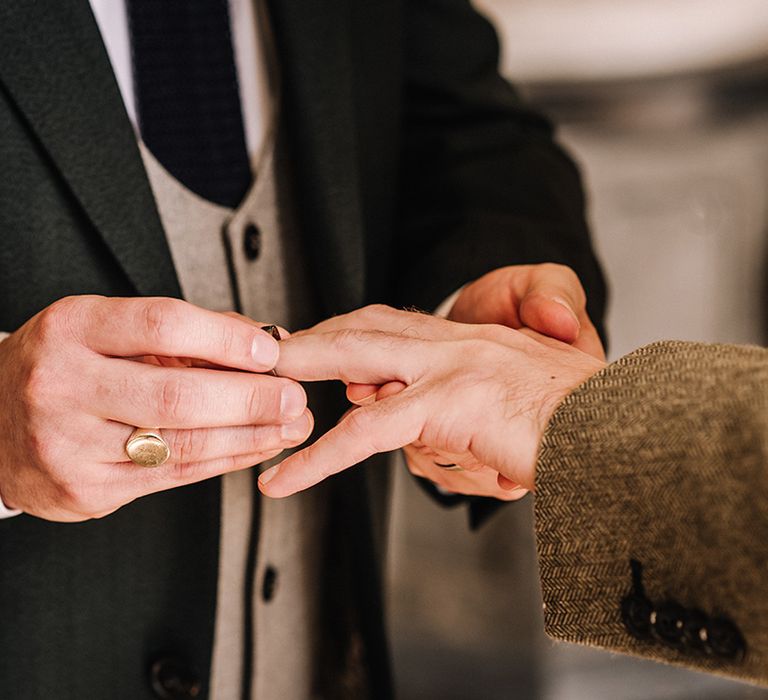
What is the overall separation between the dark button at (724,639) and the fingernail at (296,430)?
0.30m

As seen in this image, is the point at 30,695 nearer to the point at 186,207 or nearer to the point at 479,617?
the point at 186,207

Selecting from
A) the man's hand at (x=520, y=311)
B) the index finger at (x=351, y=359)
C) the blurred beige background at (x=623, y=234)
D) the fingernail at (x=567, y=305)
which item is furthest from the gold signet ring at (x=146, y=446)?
the blurred beige background at (x=623, y=234)

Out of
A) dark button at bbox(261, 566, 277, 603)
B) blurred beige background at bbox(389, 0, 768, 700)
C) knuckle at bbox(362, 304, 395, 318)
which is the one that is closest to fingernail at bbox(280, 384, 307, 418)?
knuckle at bbox(362, 304, 395, 318)

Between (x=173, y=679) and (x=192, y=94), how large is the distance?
59 centimetres

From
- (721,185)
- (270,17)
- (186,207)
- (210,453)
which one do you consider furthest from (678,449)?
(721,185)

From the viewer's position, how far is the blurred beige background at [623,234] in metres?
1.89

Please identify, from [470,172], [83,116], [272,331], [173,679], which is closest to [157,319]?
[272,331]

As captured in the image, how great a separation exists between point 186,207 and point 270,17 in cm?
23

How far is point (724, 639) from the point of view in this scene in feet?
1.61

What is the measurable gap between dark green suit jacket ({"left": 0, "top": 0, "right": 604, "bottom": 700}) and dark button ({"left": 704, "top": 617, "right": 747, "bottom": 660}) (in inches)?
16.6

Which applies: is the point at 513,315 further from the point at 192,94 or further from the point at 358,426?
the point at 192,94

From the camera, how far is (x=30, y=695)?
735 mm

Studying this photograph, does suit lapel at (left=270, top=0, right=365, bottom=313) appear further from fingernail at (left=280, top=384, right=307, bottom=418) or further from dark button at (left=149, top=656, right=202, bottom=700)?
dark button at (left=149, top=656, right=202, bottom=700)

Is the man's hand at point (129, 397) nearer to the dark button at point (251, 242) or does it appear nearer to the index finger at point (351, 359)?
the index finger at point (351, 359)
